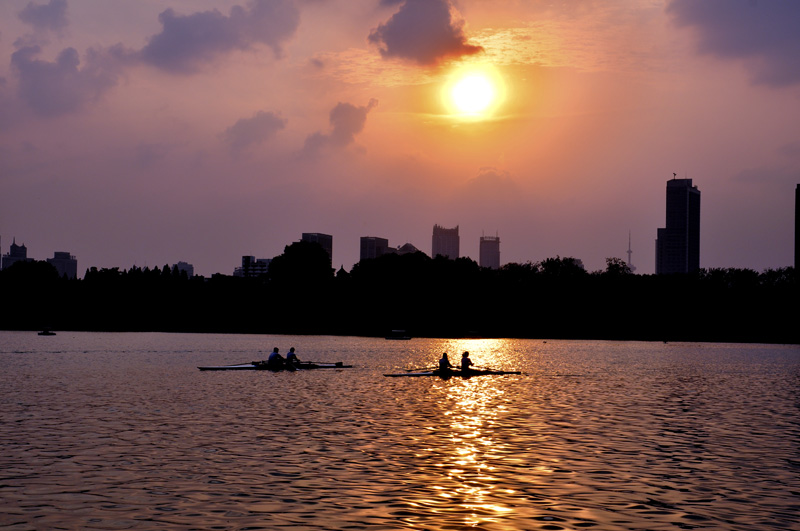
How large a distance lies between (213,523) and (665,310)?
189373mm

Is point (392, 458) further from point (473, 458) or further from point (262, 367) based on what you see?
point (262, 367)

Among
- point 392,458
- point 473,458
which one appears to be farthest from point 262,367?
point 473,458

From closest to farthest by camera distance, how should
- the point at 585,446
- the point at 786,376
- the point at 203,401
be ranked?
the point at 585,446 < the point at 203,401 < the point at 786,376

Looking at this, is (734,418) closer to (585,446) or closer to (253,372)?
(585,446)

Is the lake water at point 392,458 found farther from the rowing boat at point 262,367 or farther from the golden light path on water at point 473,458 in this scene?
the rowing boat at point 262,367

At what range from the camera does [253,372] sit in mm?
68125

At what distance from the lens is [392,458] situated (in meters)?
26.6

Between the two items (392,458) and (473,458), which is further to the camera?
(473,458)

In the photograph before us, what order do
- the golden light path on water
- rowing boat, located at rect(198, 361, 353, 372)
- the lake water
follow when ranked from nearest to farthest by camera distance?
the lake water < the golden light path on water < rowing boat, located at rect(198, 361, 353, 372)

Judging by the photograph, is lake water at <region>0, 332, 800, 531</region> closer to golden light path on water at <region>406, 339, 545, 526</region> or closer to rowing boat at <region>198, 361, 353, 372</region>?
golden light path on water at <region>406, 339, 545, 526</region>

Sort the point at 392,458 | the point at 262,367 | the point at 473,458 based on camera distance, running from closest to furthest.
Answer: the point at 392,458, the point at 473,458, the point at 262,367

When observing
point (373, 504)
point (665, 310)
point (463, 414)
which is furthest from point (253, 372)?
point (665, 310)

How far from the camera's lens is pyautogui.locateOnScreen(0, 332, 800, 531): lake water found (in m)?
18.9

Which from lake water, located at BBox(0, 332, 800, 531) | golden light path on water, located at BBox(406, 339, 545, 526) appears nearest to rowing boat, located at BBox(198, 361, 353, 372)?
lake water, located at BBox(0, 332, 800, 531)
